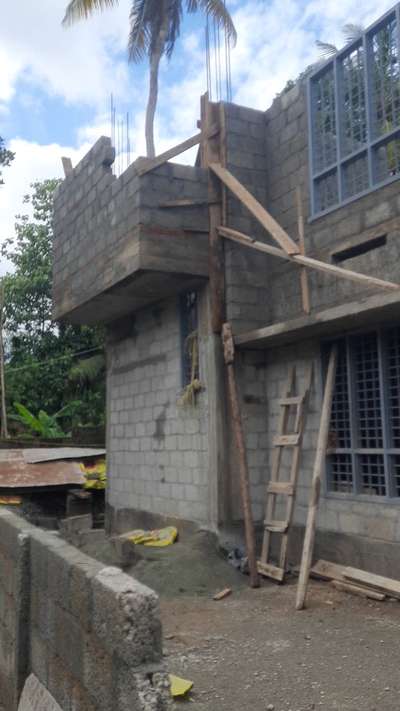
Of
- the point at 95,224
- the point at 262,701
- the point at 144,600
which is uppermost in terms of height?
the point at 95,224

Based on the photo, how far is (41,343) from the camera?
25297 millimetres

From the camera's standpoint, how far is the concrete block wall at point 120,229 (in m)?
8.51

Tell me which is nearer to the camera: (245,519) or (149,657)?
(149,657)

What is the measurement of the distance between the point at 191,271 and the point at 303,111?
8.04 feet

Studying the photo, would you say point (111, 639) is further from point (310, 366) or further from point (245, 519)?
point (310, 366)

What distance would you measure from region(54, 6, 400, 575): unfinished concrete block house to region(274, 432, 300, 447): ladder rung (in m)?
0.06

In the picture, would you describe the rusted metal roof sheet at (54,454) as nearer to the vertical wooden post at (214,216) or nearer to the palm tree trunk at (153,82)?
the vertical wooden post at (214,216)

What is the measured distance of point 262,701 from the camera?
4.40m

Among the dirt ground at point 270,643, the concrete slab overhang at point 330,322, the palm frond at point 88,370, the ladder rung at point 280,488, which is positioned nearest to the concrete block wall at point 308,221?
the concrete slab overhang at point 330,322

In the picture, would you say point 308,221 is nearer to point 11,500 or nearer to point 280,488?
point 280,488

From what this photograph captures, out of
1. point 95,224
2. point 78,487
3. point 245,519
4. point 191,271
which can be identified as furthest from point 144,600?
point 78,487

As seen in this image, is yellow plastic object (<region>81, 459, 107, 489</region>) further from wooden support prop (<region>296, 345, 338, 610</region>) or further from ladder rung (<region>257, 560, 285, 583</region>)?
wooden support prop (<region>296, 345, 338, 610</region>)

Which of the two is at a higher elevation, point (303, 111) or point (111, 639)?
point (303, 111)

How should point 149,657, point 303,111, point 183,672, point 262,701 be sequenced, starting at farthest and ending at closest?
point 303,111 → point 183,672 → point 262,701 → point 149,657
